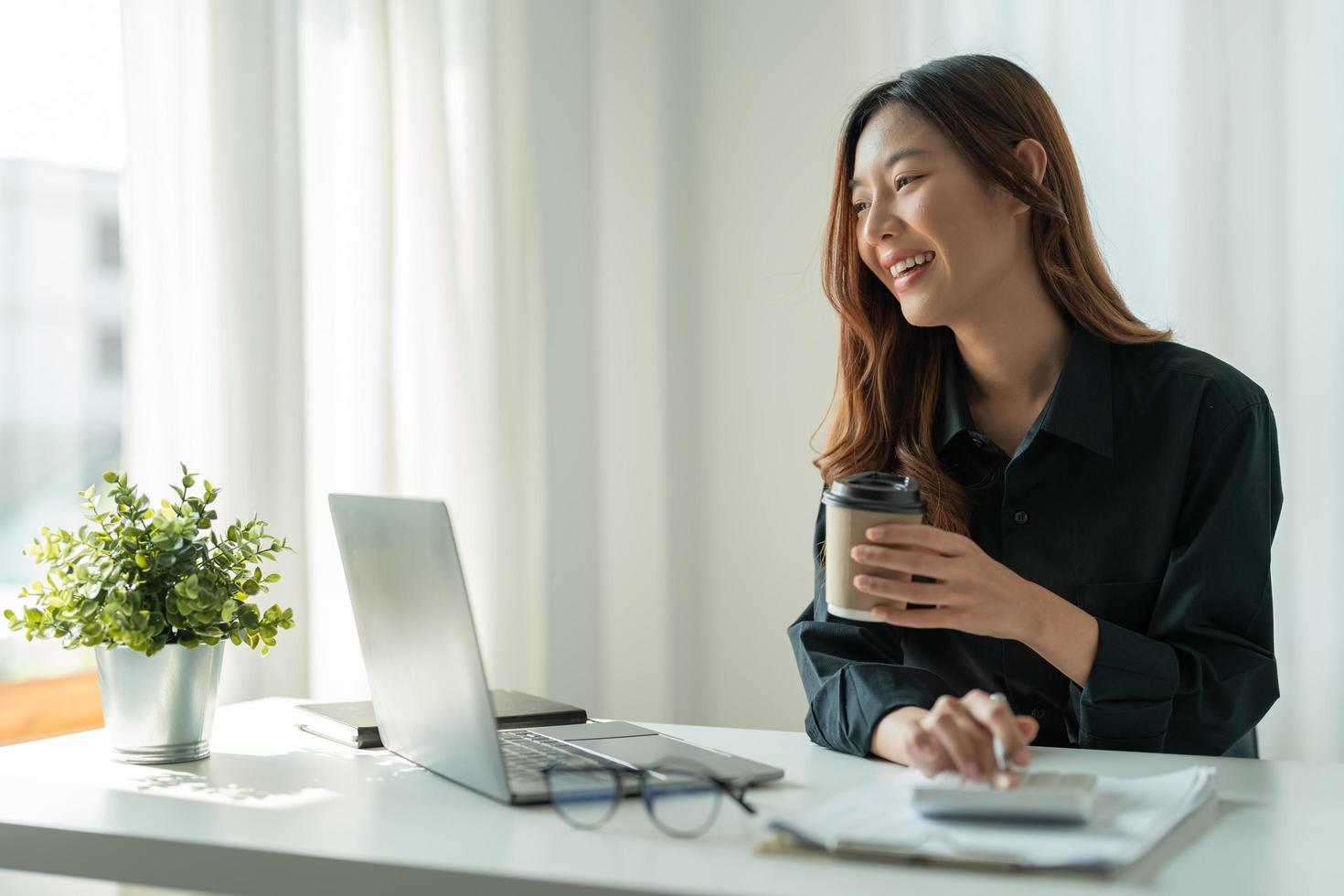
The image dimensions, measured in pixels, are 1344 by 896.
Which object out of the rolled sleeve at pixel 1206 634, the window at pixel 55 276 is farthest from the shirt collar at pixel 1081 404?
the window at pixel 55 276

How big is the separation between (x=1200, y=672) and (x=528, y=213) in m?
1.75

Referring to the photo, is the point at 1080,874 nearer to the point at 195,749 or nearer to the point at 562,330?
the point at 195,749

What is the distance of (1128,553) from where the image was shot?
4.82ft

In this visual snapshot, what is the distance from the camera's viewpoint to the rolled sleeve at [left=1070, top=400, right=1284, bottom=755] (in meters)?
1.29

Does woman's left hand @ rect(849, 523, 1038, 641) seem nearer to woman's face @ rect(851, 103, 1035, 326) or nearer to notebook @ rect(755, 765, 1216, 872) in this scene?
notebook @ rect(755, 765, 1216, 872)

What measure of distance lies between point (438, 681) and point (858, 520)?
36 cm

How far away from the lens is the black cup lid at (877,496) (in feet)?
3.40

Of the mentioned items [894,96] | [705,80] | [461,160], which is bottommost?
[894,96]

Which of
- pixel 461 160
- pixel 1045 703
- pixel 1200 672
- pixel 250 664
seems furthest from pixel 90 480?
pixel 1200 672

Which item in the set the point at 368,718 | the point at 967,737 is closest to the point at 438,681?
the point at 368,718

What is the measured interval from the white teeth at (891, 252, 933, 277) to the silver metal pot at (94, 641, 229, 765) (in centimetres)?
92

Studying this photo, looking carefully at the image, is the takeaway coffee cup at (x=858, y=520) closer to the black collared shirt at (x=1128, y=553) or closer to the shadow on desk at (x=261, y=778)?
the black collared shirt at (x=1128, y=553)

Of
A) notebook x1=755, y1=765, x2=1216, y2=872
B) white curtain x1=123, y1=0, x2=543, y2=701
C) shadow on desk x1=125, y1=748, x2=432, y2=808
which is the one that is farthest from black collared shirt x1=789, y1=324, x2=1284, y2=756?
white curtain x1=123, y1=0, x2=543, y2=701

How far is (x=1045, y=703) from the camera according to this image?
1.49 meters
